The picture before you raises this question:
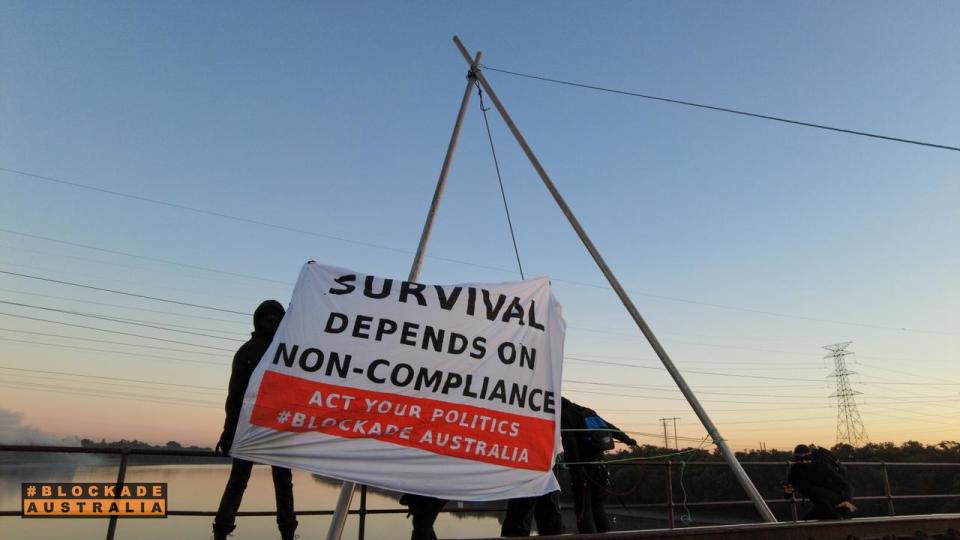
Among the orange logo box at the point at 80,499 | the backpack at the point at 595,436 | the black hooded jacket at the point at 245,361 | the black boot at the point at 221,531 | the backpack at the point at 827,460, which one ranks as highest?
the black hooded jacket at the point at 245,361

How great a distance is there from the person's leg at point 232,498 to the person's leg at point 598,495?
11.0ft

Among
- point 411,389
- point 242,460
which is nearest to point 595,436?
point 411,389

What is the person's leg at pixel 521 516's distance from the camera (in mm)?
5176

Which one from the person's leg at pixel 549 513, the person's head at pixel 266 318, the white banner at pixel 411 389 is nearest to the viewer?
the white banner at pixel 411 389

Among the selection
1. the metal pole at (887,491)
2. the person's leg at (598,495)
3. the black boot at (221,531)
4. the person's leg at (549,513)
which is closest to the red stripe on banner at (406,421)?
the person's leg at (549,513)

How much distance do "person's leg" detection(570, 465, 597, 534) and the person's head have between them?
3.32m

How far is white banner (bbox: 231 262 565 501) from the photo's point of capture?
14.5 feet

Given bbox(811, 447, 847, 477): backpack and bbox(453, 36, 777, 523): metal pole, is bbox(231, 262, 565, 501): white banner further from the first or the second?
bbox(811, 447, 847, 477): backpack

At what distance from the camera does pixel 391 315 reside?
16.4 feet

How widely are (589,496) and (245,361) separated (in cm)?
369

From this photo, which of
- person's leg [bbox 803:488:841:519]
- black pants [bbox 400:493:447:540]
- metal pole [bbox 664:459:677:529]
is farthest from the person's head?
person's leg [bbox 803:488:841:519]

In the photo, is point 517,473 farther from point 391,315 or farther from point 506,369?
point 391,315

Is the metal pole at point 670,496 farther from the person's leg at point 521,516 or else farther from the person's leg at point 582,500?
the person's leg at point 521,516

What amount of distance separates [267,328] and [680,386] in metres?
4.98
